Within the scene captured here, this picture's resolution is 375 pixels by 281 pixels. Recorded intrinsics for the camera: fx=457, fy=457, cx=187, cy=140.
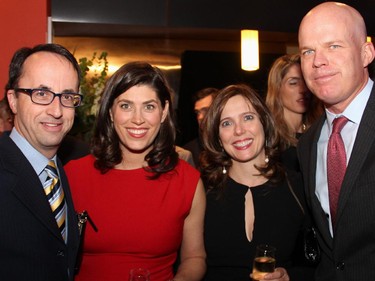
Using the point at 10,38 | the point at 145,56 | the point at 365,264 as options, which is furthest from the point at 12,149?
the point at 145,56

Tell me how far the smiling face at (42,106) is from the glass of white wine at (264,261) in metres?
1.11

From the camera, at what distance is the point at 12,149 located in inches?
78.8

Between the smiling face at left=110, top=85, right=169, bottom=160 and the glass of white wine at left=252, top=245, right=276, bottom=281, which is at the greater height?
the smiling face at left=110, top=85, right=169, bottom=160

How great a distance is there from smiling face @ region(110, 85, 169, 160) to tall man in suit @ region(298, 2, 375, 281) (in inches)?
34.5

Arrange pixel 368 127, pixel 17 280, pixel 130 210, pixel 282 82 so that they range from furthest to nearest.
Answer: pixel 282 82 → pixel 130 210 → pixel 368 127 → pixel 17 280

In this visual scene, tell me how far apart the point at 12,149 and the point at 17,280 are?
1.82 ft

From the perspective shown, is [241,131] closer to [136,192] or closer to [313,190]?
[313,190]

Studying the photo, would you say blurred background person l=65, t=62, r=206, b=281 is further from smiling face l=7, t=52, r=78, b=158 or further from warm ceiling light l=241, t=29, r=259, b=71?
warm ceiling light l=241, t=29, r=259, b=71

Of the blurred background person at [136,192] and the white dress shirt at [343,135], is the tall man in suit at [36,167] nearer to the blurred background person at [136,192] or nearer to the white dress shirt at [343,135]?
the blurred background person at [136,192]

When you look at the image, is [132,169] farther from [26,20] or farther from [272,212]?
[26,20]

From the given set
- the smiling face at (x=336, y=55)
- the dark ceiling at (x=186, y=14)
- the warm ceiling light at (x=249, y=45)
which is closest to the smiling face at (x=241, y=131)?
the smiling face at (x=336, y=55)

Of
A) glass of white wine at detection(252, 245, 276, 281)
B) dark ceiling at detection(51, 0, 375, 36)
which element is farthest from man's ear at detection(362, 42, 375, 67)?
dark ceiling at detection(51, 0, 375, 36)

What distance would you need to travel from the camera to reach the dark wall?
7883 mm

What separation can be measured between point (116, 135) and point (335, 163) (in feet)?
4.21
